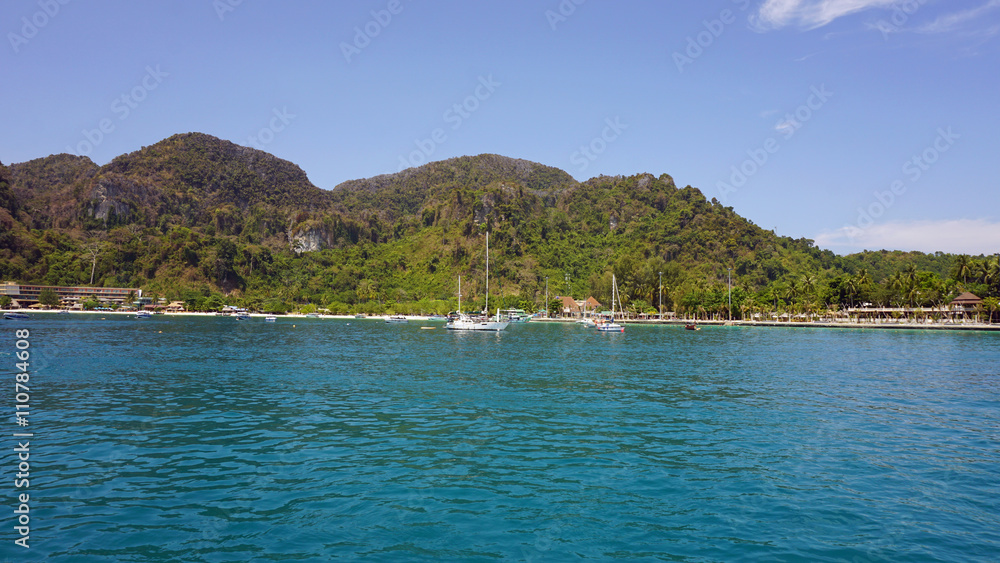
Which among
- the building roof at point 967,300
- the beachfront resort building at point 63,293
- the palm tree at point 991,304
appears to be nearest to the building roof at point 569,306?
the building roof at point 967,300

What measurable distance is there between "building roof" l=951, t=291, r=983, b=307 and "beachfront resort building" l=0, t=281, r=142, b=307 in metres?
239

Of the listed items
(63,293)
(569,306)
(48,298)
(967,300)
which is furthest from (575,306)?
(63,293)

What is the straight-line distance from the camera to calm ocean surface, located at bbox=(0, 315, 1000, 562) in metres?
10.5

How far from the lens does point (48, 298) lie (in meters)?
180

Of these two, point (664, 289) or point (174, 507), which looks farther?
point (664, 289)

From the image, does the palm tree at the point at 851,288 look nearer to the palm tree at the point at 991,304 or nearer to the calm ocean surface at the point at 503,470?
the palm tree at the point at 991,304

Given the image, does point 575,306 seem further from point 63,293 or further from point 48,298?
point 63,293

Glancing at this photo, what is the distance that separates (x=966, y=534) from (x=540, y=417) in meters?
13.7

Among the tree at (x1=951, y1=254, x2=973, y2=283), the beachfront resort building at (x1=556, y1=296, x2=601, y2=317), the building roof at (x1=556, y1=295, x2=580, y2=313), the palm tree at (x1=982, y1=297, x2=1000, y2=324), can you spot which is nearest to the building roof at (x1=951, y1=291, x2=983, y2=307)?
the palm tree at (x1=982, y1=297, x2=1000, y2=324)

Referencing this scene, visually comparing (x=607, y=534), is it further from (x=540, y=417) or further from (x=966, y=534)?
(x=540, y=417)

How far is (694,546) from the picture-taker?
10.4 meters

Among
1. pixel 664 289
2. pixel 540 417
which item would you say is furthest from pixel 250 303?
pixel 540 417

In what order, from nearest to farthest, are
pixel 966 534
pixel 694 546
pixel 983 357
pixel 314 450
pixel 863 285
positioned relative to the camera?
pixel 694 546, pixel 966 534, pixel 314 450, pixel 983 357, pixel 863 285

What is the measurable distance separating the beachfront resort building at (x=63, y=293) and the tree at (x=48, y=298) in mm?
2695
